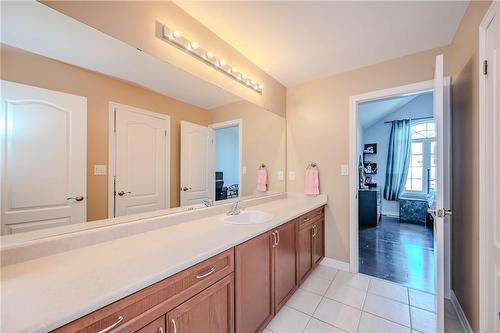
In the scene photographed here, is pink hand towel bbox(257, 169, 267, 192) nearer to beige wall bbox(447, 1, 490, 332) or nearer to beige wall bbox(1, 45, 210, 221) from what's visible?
beige wall bbox(1, 45, 210, 221)

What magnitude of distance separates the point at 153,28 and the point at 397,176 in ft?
19.0

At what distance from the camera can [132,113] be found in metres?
1.30

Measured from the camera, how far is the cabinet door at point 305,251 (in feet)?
6.49

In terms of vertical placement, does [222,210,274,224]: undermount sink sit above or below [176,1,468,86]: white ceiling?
below

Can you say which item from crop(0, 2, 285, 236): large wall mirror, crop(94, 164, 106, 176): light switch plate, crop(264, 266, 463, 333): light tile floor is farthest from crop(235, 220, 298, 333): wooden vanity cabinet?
crop(94, 164, 106, 176): light switch plate

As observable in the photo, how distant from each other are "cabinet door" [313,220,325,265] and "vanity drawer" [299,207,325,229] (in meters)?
0.07

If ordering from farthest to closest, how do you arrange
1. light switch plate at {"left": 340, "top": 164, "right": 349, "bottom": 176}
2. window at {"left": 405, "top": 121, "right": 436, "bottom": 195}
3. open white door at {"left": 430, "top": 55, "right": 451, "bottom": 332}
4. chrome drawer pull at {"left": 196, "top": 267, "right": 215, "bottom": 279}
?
window at {"left": 405, "top": 121, "right": 436, "bottom": 195} → light switch plate at {"left": 340, "top": 164, "right": 349, "bottom": 176} → open white door at {"left": 430, "top": 55, "right": 451, "bottom": 332} → chrome drawer pull at {"left": 196, "top": 267, "right": 215, "bottom": 279}

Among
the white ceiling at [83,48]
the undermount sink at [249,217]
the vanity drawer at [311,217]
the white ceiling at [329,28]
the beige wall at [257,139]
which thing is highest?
the white ceiling at [329,28]

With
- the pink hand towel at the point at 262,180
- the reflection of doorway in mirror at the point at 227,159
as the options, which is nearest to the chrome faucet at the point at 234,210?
the reflection of doorway in mirror at the point at 227,159

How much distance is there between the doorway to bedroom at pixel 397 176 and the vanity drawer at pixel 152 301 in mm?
2667

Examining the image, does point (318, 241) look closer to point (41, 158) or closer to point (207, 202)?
point (207, 202)

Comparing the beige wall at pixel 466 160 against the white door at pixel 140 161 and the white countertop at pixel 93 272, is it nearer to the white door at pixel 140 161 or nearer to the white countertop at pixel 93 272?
the white countertop at pixel 93 272

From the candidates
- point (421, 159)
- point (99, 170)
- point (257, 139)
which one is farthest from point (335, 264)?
point (421, 159)

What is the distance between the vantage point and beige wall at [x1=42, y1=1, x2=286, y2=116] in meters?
1.11
